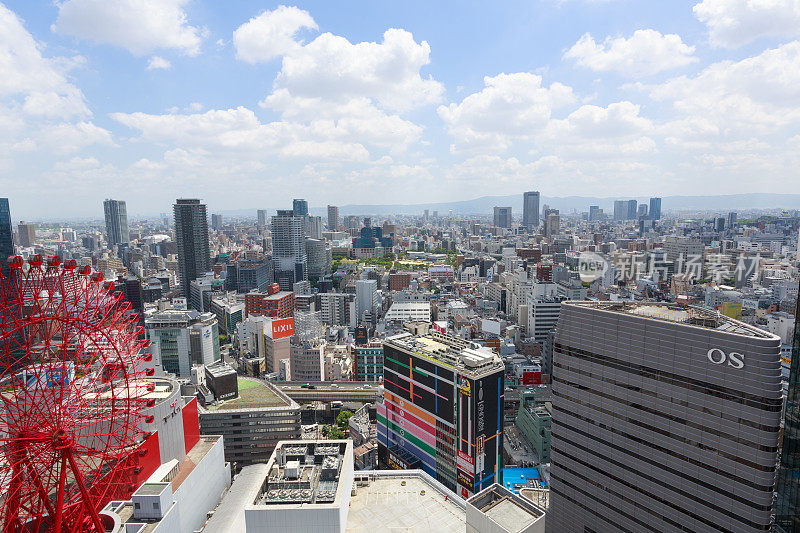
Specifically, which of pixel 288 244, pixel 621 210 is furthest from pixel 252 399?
pixel 621 210

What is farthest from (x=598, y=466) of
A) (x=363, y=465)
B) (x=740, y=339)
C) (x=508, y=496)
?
(x=363, y=465)

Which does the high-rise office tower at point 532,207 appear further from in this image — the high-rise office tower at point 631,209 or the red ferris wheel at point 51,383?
the red ferris wheel at point 51,383

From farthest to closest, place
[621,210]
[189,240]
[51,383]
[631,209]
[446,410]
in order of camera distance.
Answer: [621,210]
[631,209]
[189,240]
[446,410]
[51,383]

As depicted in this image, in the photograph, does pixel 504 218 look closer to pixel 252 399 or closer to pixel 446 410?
pixel 252 399

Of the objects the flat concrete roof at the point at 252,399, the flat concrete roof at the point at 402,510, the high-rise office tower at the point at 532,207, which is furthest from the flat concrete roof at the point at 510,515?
the high-rise office tower at the point at 532,207

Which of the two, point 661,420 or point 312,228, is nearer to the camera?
point 661,420

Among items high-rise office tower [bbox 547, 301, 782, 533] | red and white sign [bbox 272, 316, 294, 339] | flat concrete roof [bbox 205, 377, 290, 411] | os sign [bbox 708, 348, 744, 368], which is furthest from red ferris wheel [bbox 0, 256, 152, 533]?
red and white sign [bbox 272, 316, 294, 339]

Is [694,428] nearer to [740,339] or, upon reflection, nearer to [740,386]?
[740,386]

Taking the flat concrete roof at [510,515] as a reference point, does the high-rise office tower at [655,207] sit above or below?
above
